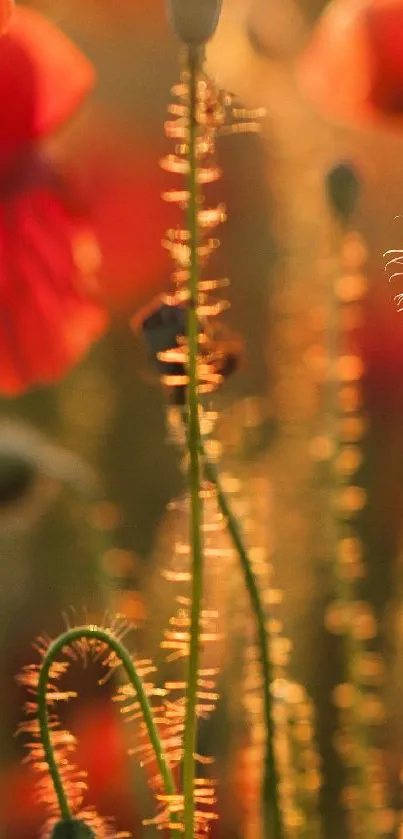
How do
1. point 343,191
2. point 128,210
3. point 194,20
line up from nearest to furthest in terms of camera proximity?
point 194,20 → point 343,191 → point 128,210

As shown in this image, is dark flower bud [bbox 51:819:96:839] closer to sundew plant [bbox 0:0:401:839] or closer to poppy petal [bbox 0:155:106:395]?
sundew plant [bbox 0:0:401:839]

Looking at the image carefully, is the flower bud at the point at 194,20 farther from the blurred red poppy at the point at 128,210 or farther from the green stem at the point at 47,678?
the blurred red poppy at the point at 128,210

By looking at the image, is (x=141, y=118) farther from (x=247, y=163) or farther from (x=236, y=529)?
(x=236, y=529)

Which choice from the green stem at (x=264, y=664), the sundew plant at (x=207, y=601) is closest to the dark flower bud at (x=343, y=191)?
the sundew plant at (x=207, y=601)

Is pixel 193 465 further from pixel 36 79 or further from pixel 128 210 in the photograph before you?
pixel 128 210

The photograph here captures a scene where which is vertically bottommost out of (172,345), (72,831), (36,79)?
(72,831)

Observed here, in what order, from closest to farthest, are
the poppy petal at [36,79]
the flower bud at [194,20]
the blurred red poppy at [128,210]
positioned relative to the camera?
the flower bud at [194,20] < the poppy petal at [36,79] < the blurred red poppy at [128,210]

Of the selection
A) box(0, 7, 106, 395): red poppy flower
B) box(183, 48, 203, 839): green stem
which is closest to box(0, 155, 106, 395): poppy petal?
box(0, 7, 106, 395): red poppy flower

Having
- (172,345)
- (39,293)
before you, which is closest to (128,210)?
(39,293)
